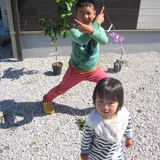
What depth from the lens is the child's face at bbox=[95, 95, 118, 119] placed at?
4.86ft

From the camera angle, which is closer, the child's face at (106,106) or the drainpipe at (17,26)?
→ the child's face at (106,106)

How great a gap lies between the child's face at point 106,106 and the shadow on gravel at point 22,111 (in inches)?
65.9

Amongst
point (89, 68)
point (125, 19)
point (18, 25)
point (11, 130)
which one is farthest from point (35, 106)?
point (125, 19)

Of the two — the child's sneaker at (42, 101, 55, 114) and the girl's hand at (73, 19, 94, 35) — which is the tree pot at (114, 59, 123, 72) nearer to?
the child's sneaker at (42, 101, 55, 114)

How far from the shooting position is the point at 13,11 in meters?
4.32

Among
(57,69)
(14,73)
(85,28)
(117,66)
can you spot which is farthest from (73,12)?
(85,28)

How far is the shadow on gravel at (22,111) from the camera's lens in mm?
2938

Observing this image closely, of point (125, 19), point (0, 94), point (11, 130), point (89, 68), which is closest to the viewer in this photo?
point (89, 68)

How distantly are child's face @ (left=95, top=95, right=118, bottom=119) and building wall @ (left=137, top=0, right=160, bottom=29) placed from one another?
4.06 meters

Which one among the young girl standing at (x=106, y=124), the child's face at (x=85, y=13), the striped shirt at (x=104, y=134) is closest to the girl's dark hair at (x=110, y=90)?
the young girl standing at (x=106, y=124)

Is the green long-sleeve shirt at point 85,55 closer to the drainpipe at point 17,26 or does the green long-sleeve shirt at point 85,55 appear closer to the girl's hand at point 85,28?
the girl's hand at point 85,28

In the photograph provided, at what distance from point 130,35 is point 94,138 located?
13.1ft

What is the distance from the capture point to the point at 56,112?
125 inches

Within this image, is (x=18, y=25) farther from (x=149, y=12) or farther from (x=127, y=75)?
(x=149, y=12)
